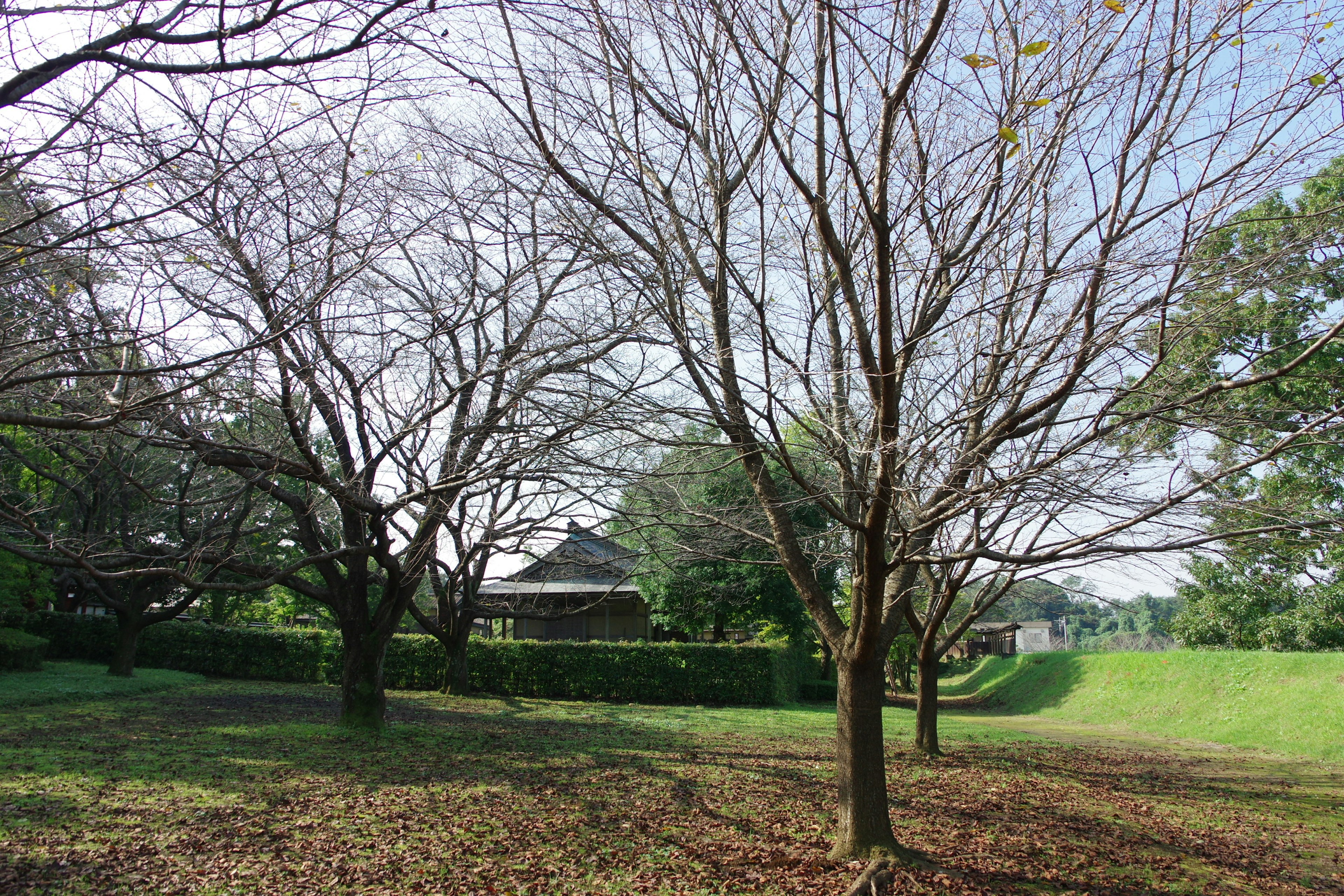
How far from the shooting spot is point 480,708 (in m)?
13.9

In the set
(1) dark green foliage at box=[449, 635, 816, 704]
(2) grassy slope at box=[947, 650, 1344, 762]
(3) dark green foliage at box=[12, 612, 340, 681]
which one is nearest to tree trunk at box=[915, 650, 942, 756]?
(2) grassy slope at box=[947, 650, 1344, 762]

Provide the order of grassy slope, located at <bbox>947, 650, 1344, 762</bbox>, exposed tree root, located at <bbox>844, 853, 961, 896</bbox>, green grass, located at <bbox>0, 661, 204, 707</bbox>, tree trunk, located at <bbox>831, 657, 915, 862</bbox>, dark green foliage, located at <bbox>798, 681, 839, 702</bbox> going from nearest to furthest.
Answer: exposed tree root, located at <bbox>844, 853, 961, 896</bbox>
tree trunk, located at <bbox>831, 657, 915, 862</bbox>
green grass, located at <bbox>0, 661, 204, 707</bbox>
grassy slope, located at <bbox>947, 650, 1344, 762</bbox>
dark green foliage, located at <bbox>798, 681, 839, 702</bbox>

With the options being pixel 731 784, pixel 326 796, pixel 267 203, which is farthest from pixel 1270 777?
pixel 267 203

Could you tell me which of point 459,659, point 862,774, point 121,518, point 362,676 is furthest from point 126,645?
point 862,774

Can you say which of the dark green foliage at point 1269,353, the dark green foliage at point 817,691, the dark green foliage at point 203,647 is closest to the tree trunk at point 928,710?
the dark green foliage at point 1269,353

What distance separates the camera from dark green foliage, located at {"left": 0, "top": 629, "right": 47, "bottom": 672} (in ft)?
44.7

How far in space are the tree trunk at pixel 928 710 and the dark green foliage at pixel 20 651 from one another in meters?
15.9

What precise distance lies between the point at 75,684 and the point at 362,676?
7.97 metres

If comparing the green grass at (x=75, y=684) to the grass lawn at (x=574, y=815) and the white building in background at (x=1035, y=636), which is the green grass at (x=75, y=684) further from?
the white building in background at (x=1035, y=636)

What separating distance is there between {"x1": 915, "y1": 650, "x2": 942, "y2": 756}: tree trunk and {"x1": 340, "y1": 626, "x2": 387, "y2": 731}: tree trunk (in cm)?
670

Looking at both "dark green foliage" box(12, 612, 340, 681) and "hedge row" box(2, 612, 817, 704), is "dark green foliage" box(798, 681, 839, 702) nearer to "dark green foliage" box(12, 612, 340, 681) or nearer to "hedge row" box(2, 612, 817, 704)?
"hedge row" box(2, 612, 817, 704)

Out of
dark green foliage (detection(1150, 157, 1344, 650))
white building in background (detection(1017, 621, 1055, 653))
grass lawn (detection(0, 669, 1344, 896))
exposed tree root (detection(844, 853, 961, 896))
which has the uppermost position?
dark green foliage (detection(1150, 157, 1344, 650))

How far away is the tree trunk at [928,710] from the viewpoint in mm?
9242

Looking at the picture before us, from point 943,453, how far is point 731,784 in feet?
15.2
